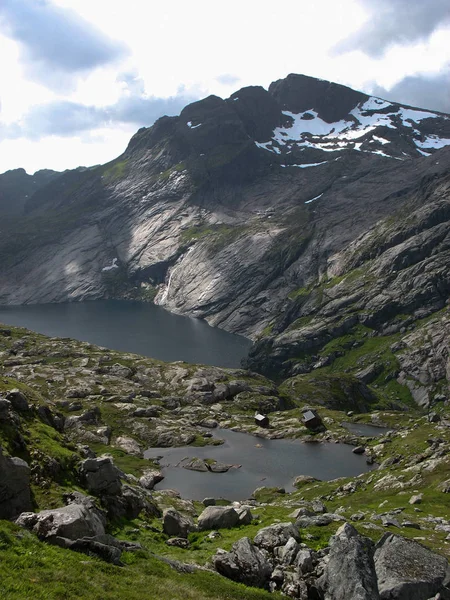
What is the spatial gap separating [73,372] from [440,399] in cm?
12291

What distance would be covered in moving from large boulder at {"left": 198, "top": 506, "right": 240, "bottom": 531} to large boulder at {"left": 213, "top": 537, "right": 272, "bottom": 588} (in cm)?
939

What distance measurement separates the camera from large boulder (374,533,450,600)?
77.1 feet

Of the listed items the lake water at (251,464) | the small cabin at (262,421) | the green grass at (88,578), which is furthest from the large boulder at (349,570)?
the small cabin at (262,421)

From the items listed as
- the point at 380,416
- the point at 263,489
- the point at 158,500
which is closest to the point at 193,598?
the point at 158,500

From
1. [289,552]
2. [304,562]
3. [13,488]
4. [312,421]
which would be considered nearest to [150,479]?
[312,421]

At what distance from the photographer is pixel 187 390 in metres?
135

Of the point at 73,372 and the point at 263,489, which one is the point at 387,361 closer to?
the point at 73,372

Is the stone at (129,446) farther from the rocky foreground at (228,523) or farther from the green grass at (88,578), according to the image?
the green grass at (88,578)

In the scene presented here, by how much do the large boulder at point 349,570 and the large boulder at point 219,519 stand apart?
13.2 meters

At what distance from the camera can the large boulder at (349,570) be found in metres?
23.5

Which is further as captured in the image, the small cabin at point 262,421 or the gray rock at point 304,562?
the small cabin at point 262,421

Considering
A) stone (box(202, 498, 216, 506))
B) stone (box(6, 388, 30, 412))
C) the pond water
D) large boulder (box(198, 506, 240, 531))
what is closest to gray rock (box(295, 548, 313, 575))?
large boulder (box(198, 506, 240, 531))

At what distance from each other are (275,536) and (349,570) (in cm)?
692

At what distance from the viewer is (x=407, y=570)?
80.7 feet
